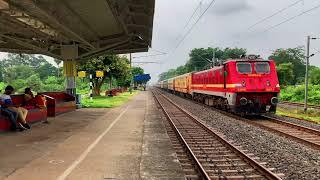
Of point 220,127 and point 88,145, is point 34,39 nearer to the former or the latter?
point 220,127

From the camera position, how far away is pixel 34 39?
86.5 ft

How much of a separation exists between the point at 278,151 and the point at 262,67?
→ 11.1 metres

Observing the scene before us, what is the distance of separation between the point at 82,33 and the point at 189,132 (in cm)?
1077

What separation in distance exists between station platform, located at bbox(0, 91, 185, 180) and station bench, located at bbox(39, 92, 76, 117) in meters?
4.09

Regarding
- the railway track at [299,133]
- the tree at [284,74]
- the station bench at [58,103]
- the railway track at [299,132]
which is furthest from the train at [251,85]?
the tree at [284,74]

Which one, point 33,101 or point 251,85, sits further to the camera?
point 251,85

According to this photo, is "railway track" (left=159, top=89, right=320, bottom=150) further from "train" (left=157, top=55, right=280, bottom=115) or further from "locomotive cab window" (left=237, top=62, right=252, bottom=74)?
"locomotive cab window" (left=237, top=62, right=252, bottom=74)

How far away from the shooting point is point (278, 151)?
12.1m

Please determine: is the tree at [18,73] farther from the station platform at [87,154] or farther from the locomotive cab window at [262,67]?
the station platform at [87,154]

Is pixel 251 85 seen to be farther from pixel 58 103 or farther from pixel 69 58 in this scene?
pixel 69 58

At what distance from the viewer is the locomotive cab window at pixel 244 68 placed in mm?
22297

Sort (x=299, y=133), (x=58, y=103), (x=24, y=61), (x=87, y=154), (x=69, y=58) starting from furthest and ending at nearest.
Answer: (x=24, y=61) → (x=69, y=58) → (x=58, y=103) → (x=299, y=133) → (x=87, y=154)

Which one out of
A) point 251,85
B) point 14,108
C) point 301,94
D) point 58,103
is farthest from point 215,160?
point 301,94

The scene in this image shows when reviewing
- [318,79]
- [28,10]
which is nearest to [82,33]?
[28,10]
